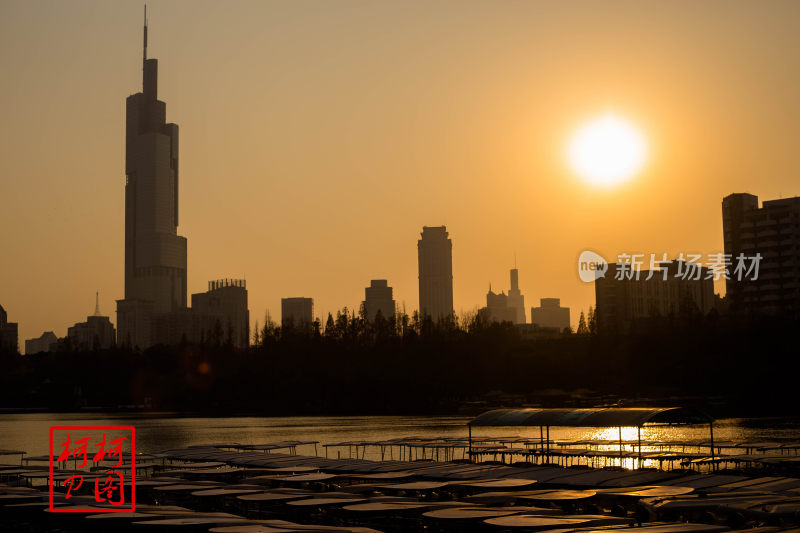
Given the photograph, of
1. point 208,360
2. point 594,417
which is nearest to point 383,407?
point 208,360

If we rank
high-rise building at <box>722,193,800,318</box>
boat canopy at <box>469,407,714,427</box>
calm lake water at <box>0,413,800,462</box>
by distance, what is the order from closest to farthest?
boat canopy at <box>469,407,714,427</box>
calm lake water at <box>0,413,800,462</box>
high-rise building at <box>722,193,800,318</box>

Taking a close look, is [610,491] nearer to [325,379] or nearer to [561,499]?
[561,499]

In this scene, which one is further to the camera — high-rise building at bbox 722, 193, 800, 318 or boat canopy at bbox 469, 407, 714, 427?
high-rise building at bbox 722, 193, 800, 318

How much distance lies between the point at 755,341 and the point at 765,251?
5158cm

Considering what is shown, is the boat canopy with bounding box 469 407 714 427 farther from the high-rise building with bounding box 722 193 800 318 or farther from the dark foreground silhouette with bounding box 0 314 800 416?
the high-rise building with bounding box 722 193 800 318

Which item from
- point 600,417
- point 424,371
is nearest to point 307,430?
point 424,371

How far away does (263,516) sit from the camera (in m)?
30.6

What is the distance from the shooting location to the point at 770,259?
6339 inches

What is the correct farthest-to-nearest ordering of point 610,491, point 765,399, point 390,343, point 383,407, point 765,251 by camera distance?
point 765,251, point 390,343, point 383,407, point 765,399, point 610,491

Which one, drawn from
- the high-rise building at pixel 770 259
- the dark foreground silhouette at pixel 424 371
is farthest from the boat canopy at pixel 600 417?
the high-rise building at pixel 770 259

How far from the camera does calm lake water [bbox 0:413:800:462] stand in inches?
3002

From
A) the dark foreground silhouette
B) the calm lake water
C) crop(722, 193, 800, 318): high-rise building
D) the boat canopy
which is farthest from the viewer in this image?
crop(722, 193, 800, 318): high-rise building

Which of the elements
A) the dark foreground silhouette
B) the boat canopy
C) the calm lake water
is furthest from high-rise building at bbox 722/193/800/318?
the boat canopy

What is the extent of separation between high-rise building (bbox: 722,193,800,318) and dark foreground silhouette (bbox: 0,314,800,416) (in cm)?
2856
